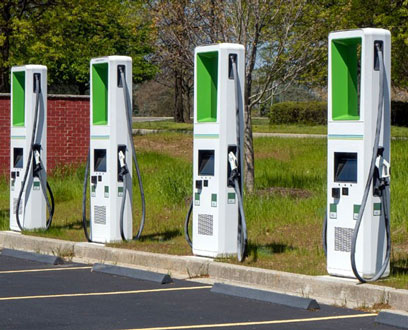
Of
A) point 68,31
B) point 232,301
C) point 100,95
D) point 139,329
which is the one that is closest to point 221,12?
point 100,95

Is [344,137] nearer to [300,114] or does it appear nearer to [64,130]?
[64,130]

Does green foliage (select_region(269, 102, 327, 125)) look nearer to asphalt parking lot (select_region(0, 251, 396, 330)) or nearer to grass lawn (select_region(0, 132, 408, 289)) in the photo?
grass lawn (select_region(0, 132, 408, 289))

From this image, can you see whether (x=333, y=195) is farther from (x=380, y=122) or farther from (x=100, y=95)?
(x=100, y=95)

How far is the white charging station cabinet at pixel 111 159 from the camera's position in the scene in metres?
13.6

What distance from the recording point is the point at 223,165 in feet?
39.4

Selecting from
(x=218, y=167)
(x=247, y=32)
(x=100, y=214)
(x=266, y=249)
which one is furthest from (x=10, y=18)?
(x=218, y=167)

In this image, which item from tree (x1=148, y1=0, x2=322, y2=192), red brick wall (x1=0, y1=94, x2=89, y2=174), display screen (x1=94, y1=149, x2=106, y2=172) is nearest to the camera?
display screen (x1=94, y1=149, x2=106, y2=172)

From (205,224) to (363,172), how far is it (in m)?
2.69

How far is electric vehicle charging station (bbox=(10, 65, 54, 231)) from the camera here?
50.2 ft

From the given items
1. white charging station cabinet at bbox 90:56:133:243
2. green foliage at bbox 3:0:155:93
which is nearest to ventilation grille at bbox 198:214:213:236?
white charging station cabinet at bbox 90:56:133:243

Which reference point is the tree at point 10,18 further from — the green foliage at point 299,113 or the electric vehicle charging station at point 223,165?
the electric vehicle charging station at point 223,165

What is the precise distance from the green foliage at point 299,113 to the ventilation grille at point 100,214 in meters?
32.1

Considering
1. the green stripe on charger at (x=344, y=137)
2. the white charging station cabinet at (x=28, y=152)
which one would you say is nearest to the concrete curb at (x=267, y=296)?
the green stripe on charger at (x=344, y=137)

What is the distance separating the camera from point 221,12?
17.4 metres
